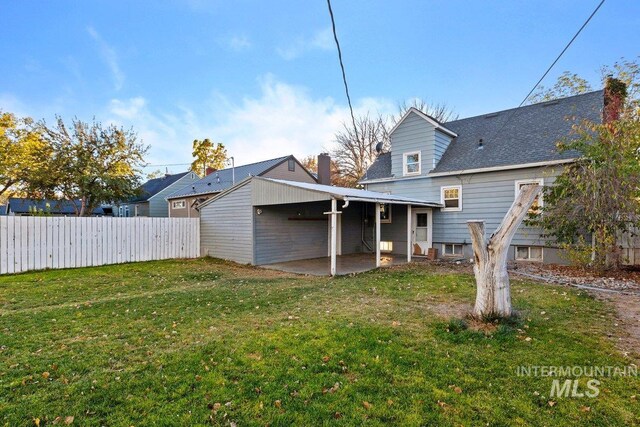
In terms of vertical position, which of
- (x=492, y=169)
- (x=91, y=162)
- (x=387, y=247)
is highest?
(x=91, y=162)

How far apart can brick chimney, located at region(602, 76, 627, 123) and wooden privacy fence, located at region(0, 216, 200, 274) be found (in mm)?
15862

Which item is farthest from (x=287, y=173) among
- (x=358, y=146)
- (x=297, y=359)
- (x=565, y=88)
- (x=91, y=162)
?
(x=297, y=359)

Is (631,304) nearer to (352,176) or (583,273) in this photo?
(583,273)

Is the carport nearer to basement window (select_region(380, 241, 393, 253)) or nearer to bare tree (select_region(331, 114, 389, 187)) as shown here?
basement window (select_region(380, 241, 393, 253))

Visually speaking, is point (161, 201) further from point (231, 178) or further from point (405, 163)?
point (405, 163)

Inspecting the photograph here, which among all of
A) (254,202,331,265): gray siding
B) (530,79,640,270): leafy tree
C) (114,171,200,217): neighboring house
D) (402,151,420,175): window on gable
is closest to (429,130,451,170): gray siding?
(402,151,420,175): window on gable

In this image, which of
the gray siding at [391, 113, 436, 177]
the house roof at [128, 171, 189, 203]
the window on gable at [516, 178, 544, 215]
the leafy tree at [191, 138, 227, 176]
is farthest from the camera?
the leafy tree at [191, 138, 227, 176]

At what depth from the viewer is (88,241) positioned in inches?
439

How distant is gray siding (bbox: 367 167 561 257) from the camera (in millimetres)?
11047

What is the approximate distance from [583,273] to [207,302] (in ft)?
32.6

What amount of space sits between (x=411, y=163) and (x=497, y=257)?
995 centimetres

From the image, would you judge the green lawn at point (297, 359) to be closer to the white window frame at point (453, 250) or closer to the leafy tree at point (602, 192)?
the leafy tree at point (602, 192)

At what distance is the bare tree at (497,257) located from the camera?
4602 mm

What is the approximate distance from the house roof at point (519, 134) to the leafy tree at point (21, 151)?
21182mm
